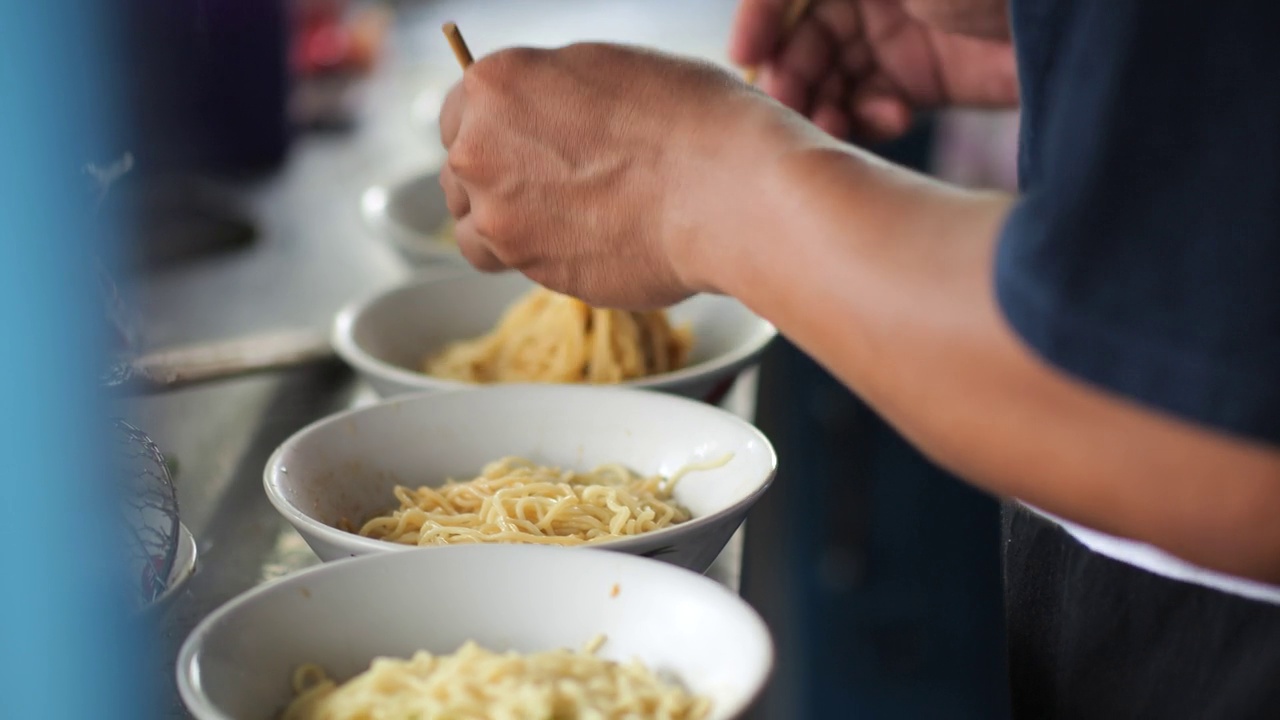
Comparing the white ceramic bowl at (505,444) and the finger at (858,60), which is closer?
the white ceramic bowl at (505,444)

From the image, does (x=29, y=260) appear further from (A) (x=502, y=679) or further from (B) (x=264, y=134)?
(B) (x=264, y=134)

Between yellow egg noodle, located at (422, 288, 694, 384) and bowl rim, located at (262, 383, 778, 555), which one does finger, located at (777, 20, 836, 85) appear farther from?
bowl rim, located at (262, 383, 778, 555)

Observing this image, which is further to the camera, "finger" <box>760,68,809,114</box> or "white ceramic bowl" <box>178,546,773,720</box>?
"finger" <box>760,68,809,114</box>

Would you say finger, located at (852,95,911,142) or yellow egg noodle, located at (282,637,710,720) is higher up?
finger, located at (852,95,911,142)

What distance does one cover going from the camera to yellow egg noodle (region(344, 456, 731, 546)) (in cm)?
110

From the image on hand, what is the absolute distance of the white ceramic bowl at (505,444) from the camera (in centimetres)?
116

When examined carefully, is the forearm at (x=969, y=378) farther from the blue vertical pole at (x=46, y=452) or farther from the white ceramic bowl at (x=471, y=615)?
the blue vertical pole at (x=46, y=452)

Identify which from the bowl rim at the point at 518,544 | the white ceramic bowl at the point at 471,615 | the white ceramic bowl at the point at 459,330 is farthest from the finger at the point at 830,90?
the white ceramic bowl at the point at 471,615

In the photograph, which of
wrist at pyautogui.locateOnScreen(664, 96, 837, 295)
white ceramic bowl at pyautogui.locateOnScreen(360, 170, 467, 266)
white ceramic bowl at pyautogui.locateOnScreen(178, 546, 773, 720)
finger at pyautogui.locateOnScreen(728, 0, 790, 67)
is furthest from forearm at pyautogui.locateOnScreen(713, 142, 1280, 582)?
white ceramic bowl at pyautogui.locateOnScreen(360, 170, 467, 266)

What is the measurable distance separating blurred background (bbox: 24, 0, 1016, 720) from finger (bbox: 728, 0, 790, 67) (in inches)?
17.4

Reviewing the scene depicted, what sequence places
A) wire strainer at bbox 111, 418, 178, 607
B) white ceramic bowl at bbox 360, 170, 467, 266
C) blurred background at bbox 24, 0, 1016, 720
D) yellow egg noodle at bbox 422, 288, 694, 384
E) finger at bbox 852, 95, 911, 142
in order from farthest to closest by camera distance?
white ceramic bowl at bbox 360, 170, 467, 266, finger at bbox 852, 95, 911, 142, yellow egg noodle at bbox 422, 288, 694, 384, blurred background at bbox 24, 0, 1016, 720, wire strainer at bbox 111, 418, 178, 607

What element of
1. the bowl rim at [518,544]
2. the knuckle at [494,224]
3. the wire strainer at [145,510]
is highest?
the knuckle at [494,224]

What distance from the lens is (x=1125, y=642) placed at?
1055mm

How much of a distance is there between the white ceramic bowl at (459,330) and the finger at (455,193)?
23cm
